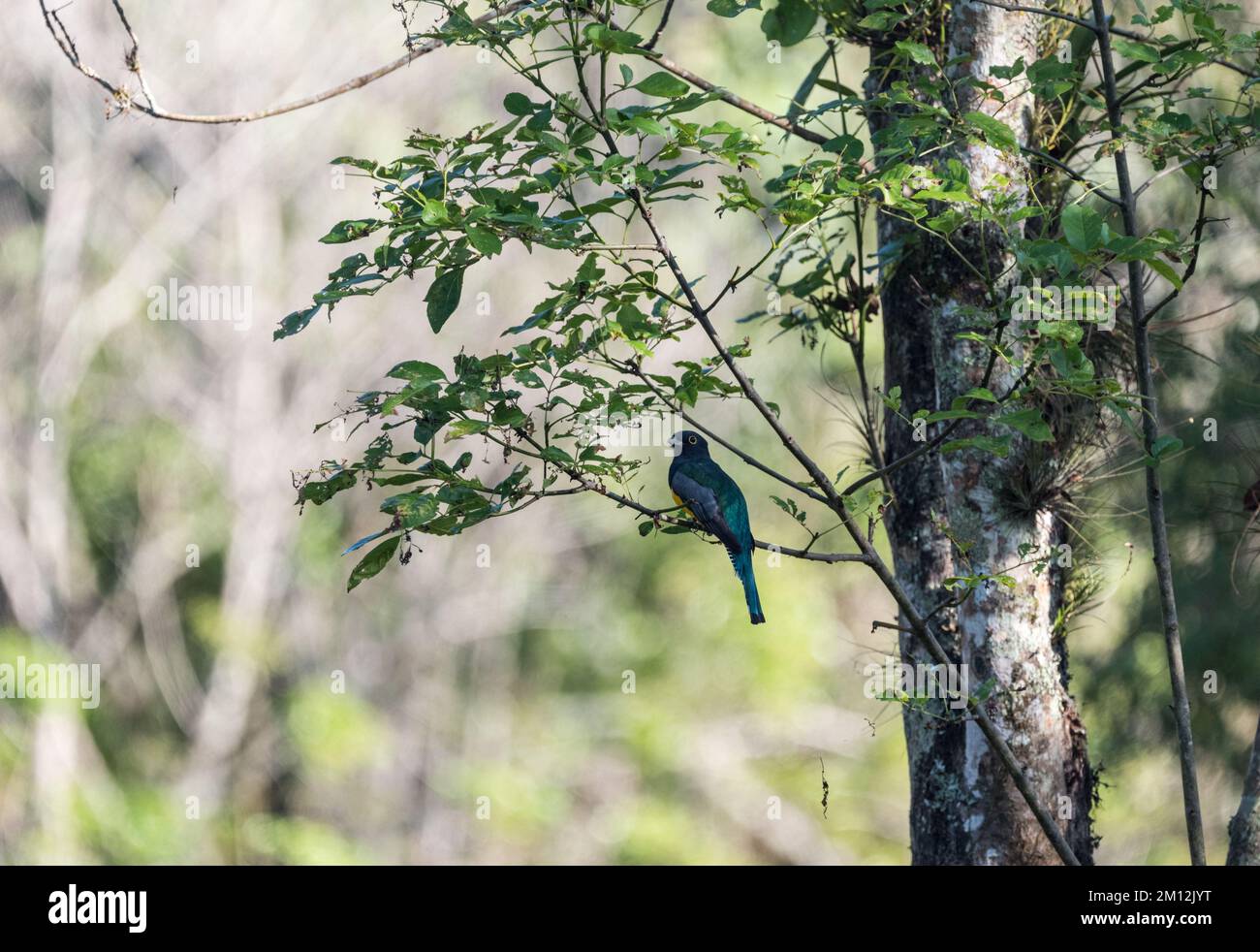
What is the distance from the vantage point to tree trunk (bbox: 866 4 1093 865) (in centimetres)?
275

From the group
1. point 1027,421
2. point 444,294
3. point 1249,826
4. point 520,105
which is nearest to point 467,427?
point 444,294

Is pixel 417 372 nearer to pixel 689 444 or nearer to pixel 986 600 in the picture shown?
pixel 986 600

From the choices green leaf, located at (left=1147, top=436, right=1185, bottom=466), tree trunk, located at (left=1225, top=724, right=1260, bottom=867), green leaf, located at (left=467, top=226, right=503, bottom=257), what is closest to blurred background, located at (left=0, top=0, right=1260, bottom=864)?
tree trunk, located at (left=1225, top=724, right=1260, bottom=867)

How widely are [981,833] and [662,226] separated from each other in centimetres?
994

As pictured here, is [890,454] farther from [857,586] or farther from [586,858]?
[857,586]

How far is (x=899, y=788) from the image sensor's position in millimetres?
13062

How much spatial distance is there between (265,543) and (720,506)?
26.7 feet

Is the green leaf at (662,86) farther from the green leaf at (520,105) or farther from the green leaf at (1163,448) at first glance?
the green leaf at (1163,448)

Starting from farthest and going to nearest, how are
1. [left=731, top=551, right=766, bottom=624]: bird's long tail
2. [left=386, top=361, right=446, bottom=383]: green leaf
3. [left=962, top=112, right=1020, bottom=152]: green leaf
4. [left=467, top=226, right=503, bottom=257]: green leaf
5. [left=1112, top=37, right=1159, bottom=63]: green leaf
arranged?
[left=731, top=551, right=766, bottom=624]: bird's long tail, [left=1112, top=37, right=1159, bottom=63]: green leaf, [left=962, top=112, right=1020, bottom=152]: green leaf, [left=386, top=361, right=446, bottom=383]: green leaf, [left=467, top=226, right=503, bottom=257]: green leaf

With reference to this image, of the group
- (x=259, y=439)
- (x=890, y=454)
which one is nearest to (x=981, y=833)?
(x=890, y=454)

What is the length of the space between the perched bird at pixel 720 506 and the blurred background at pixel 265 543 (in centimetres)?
526

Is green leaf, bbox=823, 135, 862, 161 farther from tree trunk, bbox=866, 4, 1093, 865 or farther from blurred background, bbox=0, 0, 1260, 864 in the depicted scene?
blurred background, bbox=0, 0, 1260, 864

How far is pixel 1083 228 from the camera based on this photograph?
198 cm

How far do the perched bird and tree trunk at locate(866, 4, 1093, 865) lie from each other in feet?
1.38
